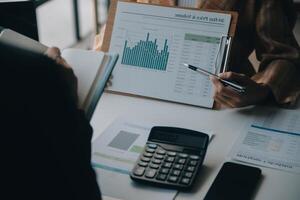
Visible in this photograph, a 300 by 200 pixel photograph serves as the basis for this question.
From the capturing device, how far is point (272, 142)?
106 centimetres

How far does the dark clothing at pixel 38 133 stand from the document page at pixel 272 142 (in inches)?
18.4

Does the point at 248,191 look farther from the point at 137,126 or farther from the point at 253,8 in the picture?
the point at 253,8

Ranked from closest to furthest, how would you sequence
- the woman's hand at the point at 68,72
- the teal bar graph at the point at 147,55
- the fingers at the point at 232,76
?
1. the woman's hand at the point at 68,72
2. the fingers at the point at 232,76
3. the teal bar graph at the point at 147,55

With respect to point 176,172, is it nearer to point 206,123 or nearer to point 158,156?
point 158,156

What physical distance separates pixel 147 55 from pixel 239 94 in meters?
0.26

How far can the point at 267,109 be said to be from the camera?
1.23m

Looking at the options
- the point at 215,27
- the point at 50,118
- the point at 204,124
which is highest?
the point at 50,118

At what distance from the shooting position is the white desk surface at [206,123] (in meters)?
0.92

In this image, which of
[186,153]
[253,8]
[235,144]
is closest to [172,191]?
[186,153]

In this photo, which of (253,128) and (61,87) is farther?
(253,128)

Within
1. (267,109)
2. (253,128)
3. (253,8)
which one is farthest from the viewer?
(253,8)

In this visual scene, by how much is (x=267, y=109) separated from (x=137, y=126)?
0.33 meters

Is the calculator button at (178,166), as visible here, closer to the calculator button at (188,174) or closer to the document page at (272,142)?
the calculator button at (188,174)

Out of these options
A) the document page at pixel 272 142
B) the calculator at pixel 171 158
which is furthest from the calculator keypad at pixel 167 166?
the document page at pixel 272 142
